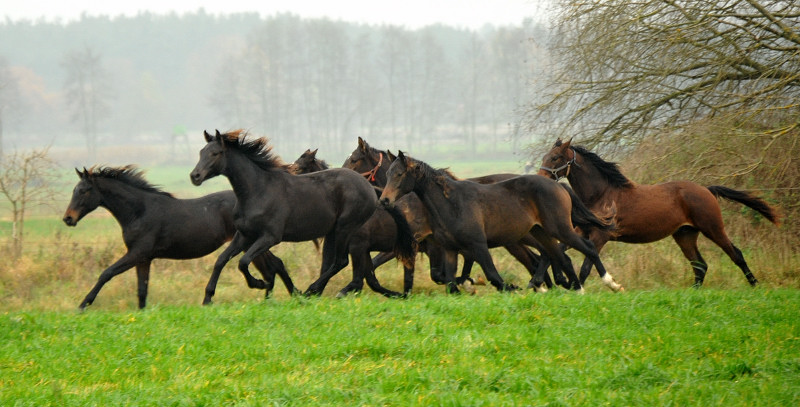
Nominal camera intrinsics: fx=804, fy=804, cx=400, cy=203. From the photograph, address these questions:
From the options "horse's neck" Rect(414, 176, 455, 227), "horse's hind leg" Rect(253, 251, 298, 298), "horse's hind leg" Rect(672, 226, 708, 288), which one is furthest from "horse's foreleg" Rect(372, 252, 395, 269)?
"horse's hind leg" Rect(672, 226, 708, 288)

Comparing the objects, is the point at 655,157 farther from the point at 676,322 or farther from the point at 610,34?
the point at 676,322

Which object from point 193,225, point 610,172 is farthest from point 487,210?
point 193,225

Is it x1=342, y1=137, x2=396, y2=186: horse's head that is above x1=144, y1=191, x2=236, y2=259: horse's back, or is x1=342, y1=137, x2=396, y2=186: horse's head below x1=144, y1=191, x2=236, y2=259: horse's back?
above

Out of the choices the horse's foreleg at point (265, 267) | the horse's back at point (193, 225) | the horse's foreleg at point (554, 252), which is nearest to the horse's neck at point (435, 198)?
the horse's foreleg at point (554, 252)

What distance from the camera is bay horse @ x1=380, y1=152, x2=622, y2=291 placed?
9.53 m

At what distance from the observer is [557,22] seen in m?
15.3

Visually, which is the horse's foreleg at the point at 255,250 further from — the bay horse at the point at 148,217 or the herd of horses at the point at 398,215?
the bay horse at the point at 148,217

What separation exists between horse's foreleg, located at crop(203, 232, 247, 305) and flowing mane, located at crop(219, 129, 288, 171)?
96 centimetres

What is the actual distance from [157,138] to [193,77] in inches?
972

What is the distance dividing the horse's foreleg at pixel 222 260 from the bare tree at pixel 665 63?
7637 millimetres

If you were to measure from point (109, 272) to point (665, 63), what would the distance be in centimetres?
1001

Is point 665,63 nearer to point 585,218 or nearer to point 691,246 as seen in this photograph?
point 691,246

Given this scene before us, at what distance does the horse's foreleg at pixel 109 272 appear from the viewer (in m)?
9.70

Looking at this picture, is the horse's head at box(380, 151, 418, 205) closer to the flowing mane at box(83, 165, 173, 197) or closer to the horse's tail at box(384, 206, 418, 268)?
the horse's tail at box(384, 206, 418, 268)
